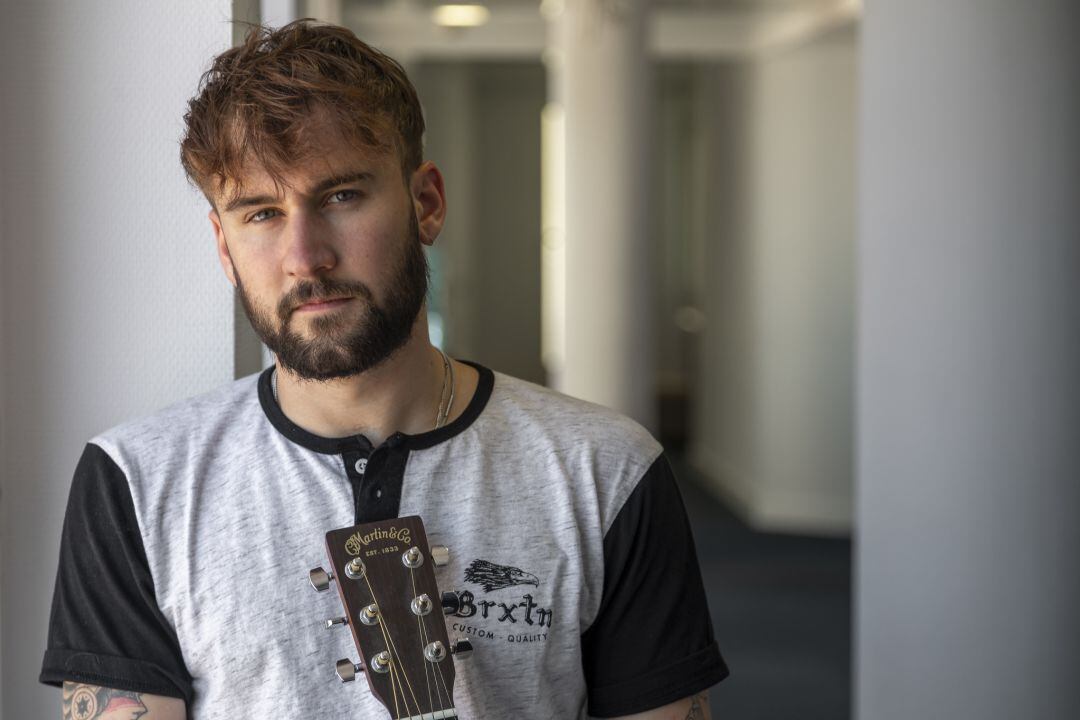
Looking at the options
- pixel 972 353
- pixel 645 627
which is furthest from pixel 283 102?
pixel 972 353

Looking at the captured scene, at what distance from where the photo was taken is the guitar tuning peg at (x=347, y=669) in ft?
3.66

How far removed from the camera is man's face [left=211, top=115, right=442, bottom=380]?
1240mm

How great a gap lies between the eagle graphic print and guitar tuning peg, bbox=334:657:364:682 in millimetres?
171

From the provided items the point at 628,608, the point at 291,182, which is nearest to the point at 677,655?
the point at 628,608

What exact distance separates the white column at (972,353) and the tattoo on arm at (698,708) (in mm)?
1332

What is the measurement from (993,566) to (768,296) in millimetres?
3475

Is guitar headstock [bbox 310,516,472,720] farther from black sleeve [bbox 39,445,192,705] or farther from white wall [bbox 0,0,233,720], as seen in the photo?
white wall [bbox 0,0,233,720]

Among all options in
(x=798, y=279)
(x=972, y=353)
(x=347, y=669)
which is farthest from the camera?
(x=798, y=279)

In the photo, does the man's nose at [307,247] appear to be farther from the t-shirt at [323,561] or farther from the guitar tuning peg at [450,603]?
the guitar tuning peg at [450,603]

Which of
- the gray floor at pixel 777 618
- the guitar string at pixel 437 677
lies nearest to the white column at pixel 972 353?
the gray floor at pixel 777 618

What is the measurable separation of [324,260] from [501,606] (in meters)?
0.43

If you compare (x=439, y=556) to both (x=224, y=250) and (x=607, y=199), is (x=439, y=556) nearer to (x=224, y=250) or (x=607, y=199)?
(x=224, y=250)

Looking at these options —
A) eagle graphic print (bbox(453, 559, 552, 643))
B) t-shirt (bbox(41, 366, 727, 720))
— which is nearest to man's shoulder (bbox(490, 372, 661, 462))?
t-shirt (bbox(41, 366, 727, 720))

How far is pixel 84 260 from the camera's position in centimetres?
161
